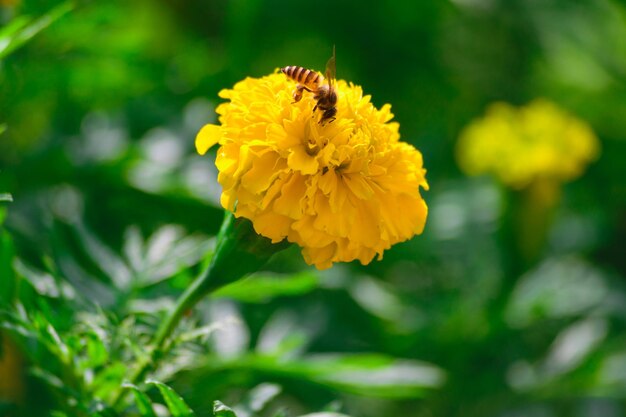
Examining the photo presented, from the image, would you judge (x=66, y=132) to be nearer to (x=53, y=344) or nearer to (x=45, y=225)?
(x=45, y=225)

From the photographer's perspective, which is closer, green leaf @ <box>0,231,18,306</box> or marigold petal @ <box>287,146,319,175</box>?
marigold petal @ <box>287,146,319,175</box>

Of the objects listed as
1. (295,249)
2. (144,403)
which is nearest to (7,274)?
(144,403)

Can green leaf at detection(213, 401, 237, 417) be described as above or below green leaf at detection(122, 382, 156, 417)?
above

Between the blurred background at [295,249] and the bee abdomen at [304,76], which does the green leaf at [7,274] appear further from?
the bee abdomen at [304,76]

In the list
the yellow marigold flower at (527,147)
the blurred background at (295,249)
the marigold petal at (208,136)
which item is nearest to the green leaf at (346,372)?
the blurred background at (295,249)

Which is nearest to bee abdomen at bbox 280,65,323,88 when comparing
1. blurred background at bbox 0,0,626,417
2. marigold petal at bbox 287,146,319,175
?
marigold petal at bbox 287,146,319,175

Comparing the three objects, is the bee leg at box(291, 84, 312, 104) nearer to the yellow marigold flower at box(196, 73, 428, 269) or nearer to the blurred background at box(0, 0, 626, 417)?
the yellow marigold flower at box(196, 73, 428, 269)

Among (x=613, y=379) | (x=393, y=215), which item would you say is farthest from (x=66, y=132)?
(x=613, y=379)

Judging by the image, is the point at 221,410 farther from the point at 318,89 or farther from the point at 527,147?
the point at 527,147
